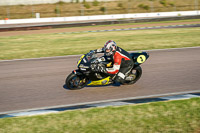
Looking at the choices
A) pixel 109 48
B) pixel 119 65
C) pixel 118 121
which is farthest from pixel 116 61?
pixel 118 121

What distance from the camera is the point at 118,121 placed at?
18.2ft

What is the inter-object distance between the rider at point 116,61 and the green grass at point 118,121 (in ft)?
5.18

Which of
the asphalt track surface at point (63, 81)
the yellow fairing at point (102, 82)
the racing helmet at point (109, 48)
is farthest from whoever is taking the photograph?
the yellow fairing at point (102, 82)

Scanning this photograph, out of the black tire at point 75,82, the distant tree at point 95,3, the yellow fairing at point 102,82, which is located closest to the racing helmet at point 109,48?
the yellow fairing at point 102,82

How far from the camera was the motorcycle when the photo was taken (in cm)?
753

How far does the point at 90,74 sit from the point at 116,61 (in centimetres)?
84

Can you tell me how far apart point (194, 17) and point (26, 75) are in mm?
27276

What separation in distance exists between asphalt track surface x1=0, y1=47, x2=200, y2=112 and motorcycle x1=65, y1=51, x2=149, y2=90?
0.21 metres

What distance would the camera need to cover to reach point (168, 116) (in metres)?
5.76

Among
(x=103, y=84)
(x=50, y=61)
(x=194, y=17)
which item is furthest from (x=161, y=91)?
(x=194, y=17)

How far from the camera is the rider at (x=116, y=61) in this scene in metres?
7.55

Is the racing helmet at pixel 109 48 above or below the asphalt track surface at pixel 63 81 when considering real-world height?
above

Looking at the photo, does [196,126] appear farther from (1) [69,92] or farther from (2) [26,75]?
(2) [26,75]

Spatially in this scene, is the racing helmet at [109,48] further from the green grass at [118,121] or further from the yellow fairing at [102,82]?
the green grass at [118,121]
